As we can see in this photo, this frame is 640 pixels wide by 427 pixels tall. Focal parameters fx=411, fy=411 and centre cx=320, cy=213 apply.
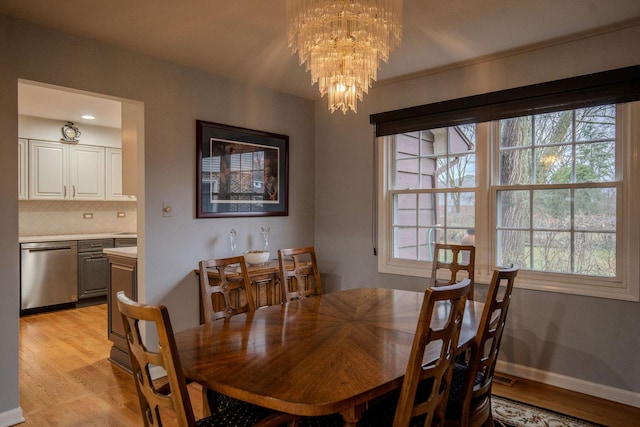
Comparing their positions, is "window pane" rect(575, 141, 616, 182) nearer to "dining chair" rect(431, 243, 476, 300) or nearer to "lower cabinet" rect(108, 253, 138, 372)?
"dining chair" rect(431, 243, 476, 300)

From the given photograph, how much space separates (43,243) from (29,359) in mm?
2107

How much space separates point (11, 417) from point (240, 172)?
239cm

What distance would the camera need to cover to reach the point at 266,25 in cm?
270

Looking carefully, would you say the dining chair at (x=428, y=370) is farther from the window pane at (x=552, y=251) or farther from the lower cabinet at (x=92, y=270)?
the lower cabinet at (x=92, y=270)

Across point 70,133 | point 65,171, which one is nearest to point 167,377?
point 65,171

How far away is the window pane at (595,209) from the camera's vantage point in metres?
2.88

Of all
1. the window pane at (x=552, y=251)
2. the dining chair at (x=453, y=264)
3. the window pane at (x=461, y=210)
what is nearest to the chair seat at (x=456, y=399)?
the dining chair at (x=453, y=264)

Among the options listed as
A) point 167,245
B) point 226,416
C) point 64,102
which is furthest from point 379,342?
point 64,102

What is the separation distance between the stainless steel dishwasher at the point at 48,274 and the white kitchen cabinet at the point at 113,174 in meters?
0.99

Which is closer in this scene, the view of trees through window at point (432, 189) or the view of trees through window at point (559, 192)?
the view of trees through window at point (559, 192)

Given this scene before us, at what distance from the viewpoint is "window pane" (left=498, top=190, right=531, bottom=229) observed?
3.25 metres

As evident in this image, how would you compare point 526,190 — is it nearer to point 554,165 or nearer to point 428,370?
point 554,165

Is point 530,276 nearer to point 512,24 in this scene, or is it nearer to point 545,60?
point 545,60

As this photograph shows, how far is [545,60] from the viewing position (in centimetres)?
305
